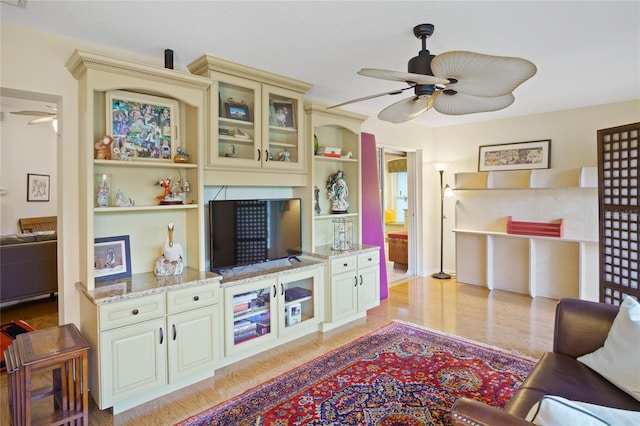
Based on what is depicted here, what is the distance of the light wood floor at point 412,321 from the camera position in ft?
7.63

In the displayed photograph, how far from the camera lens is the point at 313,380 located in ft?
8.55

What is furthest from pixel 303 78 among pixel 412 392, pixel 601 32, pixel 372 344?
pixel 412 392

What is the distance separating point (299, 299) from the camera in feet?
11.0

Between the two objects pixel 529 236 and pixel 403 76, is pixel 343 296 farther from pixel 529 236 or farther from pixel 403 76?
pixel 529 236

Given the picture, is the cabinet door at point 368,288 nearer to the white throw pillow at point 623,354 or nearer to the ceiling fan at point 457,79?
the ceiling fan at point 457,79

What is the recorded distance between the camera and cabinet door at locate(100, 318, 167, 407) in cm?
216

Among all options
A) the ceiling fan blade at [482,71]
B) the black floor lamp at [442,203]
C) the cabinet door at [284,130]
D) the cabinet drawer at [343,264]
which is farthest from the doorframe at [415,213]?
the ceiling fan blade at [482,71]

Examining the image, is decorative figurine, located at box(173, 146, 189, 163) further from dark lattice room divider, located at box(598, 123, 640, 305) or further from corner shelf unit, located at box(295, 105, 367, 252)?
dark lattice room divider, located at box(598, 123, 640, 305)

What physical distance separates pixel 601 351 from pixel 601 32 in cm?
216

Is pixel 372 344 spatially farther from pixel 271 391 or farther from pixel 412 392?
pixel 271 391

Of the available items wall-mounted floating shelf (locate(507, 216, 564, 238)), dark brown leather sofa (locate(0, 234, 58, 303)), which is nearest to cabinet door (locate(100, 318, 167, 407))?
dark brown leather sofa (locate(0, 234, 58, 303))

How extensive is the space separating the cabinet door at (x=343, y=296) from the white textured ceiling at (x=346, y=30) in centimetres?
202

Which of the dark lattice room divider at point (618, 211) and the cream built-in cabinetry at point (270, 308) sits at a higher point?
the dark lattice room divider at point (618, 211)

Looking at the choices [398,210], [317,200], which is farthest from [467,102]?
[398,210]
